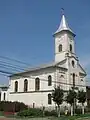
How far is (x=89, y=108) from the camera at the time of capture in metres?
60.3

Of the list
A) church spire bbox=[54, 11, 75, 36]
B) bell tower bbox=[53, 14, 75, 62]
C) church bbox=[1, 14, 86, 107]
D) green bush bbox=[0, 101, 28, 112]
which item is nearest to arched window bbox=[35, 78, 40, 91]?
church bbox=[1, 14, 86, 107]

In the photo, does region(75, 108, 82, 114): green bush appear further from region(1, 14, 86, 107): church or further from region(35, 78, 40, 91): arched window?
region(35, 78, 40, 91): arched window

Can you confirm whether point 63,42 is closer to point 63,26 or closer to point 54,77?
point 63,26

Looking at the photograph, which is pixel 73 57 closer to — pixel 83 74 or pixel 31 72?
pixel 83 74

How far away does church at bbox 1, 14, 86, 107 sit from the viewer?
54.8 m

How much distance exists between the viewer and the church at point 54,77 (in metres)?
54.8

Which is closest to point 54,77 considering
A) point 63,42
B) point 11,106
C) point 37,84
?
point 37,84

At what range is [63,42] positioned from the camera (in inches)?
2379

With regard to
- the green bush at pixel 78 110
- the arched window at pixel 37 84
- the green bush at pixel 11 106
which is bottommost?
the green bush at pixel 78 110

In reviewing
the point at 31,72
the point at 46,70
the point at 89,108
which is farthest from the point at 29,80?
the point at 89,108

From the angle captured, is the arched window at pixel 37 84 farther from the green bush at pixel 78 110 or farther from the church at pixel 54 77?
the green bush at pixel 78 110

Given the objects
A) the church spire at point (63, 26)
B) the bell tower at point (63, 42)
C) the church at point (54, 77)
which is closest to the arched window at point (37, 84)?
the church at point (54, 77)

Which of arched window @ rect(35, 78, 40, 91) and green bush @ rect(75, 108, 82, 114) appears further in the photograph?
arched window @ rect(35, 78, 40, 91)

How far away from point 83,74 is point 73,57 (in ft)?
19.4
